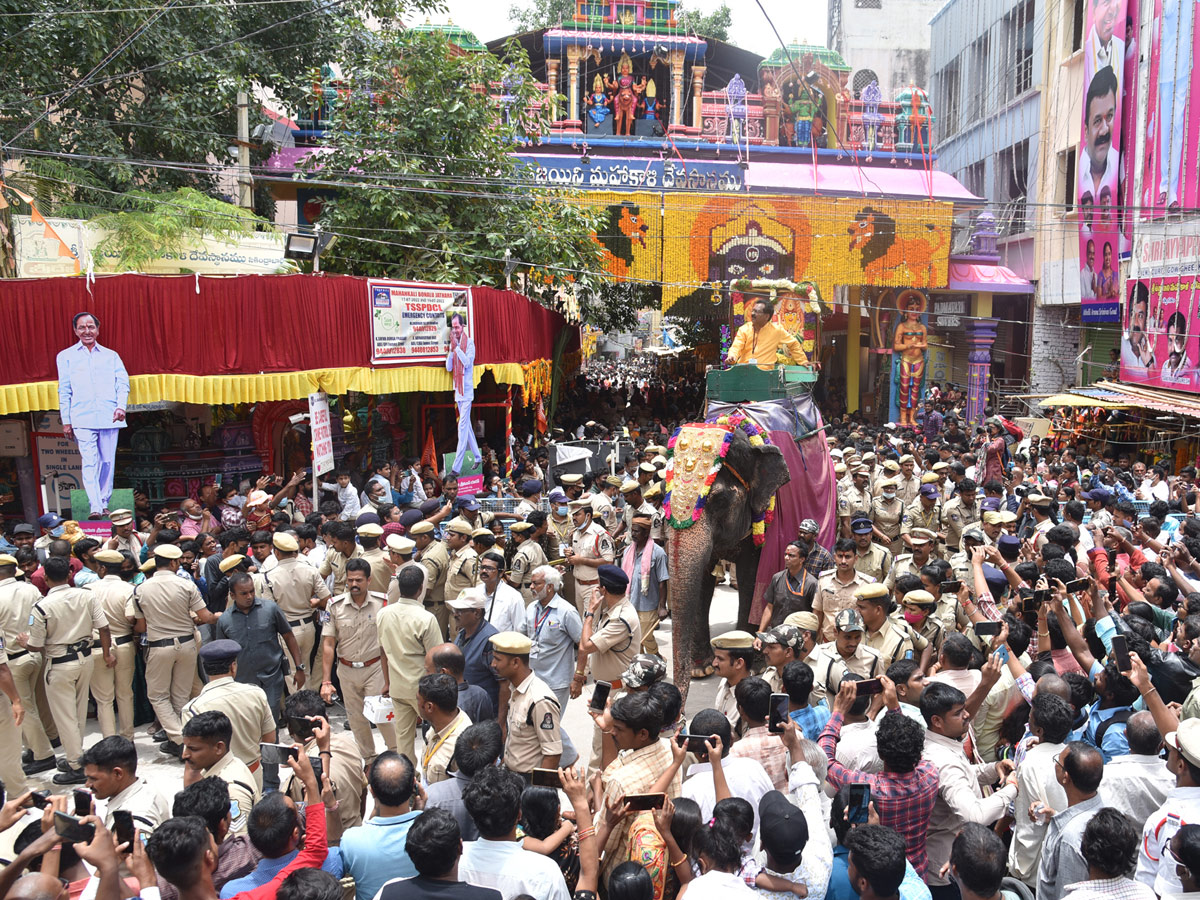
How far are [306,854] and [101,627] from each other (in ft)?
13.4

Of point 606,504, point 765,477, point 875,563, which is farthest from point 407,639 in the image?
point 606,504

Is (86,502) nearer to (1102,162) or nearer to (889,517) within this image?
(889,517)

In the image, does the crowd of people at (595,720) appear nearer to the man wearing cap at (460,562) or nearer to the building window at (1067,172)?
the man wearing cap at (460,562)

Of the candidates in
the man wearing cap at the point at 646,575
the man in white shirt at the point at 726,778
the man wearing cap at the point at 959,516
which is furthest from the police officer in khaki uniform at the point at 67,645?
the man wearing cap at the point at 959,516

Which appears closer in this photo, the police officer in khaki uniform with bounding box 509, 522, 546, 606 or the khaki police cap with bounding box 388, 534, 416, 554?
the khaki police cap with bounding box 388, 534, 416, 554

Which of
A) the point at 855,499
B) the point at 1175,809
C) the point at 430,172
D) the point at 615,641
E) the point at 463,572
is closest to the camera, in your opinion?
the point at 1175,809

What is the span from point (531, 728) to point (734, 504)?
3.34 m

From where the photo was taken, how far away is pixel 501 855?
346 cm

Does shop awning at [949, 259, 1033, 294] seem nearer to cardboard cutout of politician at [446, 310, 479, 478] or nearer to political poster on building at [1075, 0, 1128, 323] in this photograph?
political poster on building at [1075, 0, 1128, 323]

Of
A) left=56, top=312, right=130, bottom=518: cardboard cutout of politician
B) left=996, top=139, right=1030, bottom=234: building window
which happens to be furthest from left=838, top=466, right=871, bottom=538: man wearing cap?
left=996, top=139, right=1030, bottom=234: building window

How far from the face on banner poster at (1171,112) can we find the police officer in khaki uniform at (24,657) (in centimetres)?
1704

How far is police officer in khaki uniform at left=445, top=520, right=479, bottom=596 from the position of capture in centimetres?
754

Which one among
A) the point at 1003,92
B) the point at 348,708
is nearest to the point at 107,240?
the point at 348,708

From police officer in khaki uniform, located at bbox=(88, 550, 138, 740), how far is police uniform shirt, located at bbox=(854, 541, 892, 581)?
5.48 metres
